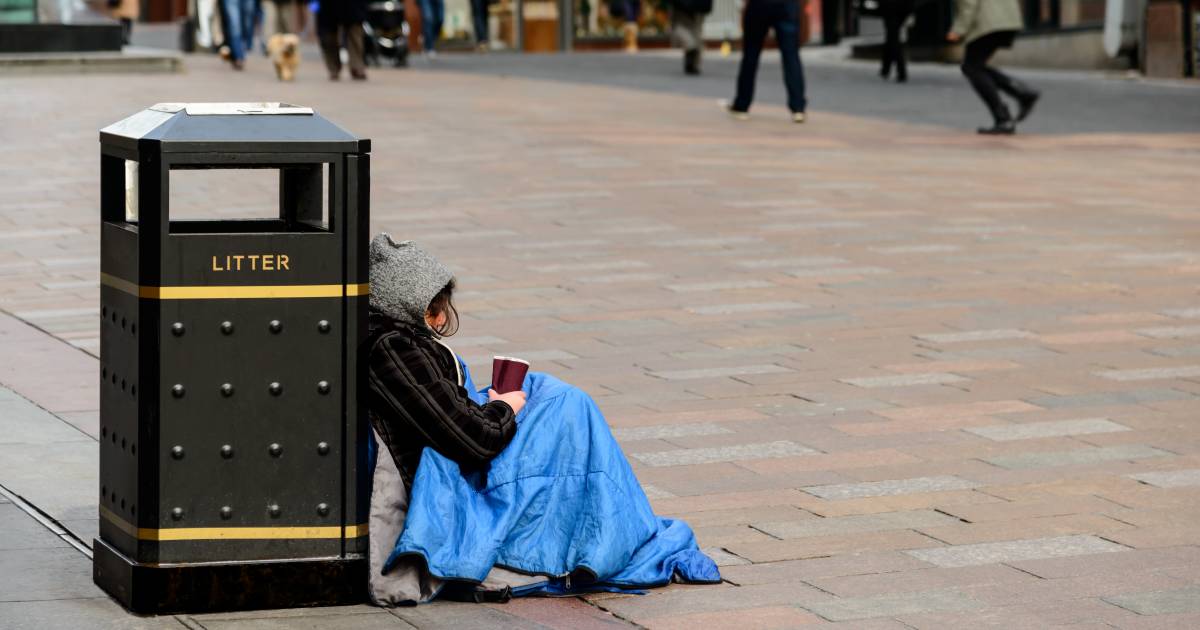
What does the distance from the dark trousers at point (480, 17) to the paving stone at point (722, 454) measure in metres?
25.7

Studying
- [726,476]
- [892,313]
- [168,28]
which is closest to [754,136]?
[892,313]

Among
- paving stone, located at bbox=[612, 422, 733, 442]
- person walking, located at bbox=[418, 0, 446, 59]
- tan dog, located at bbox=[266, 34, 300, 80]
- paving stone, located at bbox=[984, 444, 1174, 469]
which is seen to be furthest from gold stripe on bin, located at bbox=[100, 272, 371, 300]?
person walking, located at bbox=[418, 0, 446, 59]

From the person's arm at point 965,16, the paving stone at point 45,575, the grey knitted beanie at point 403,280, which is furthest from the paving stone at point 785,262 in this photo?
the person's arm at point 965,16

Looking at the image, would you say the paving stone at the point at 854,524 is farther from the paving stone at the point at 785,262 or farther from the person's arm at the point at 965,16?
the person's arm at the point at 965,16

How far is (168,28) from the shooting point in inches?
1763

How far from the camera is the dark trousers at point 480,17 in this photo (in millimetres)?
31170

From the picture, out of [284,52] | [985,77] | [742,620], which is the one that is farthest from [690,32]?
[742,620]

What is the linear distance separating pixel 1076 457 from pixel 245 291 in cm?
279

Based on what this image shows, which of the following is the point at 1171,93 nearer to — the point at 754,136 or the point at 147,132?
the point at 754,136

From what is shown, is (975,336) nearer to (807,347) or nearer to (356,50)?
(807,347)

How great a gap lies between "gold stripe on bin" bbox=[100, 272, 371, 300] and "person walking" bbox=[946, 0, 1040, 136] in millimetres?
12528

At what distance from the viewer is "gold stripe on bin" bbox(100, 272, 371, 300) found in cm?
412

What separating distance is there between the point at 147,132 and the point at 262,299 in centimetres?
41

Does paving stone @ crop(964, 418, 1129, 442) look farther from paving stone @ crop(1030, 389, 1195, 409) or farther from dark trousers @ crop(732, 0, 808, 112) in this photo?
dark trousers @ crop(732, 0, 808, 112)
